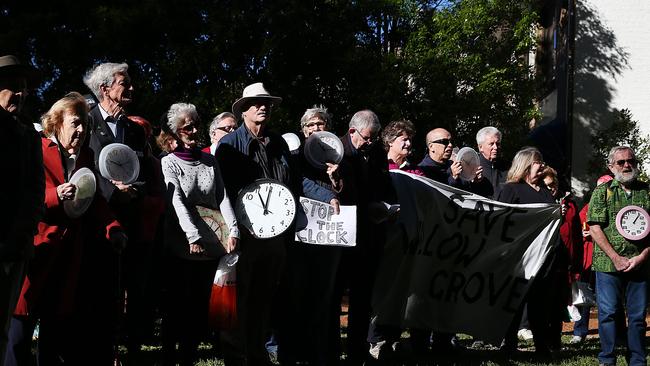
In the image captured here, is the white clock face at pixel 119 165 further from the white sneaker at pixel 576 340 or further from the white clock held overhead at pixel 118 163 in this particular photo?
the white sneaker at pixel 576 340

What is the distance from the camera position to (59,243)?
572 cm

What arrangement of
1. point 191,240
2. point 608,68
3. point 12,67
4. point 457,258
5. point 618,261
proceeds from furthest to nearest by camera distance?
point 608,68
point 457,258
point 618,261
point 191,240
point 12,67

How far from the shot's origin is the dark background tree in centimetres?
2072

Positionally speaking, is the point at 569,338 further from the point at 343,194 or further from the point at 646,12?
the point at 646,12

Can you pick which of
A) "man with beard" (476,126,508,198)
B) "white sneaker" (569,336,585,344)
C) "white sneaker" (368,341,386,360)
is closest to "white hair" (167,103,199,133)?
"white sneaker" (368,341,386,360)

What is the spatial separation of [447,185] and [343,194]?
168 centimetres

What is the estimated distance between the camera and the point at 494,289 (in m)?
9.32

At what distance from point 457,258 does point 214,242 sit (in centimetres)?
325

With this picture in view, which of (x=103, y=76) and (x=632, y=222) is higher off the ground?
(x=103, y=76)

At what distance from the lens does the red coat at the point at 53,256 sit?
5.64m

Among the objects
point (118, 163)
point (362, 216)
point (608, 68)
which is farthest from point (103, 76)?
point (608, 68)

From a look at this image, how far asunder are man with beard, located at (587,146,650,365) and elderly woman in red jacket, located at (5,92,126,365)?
420cm

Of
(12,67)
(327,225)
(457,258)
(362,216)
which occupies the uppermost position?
(12,67)

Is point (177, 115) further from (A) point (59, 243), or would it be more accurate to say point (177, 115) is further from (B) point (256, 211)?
(A) point (59, 243)
